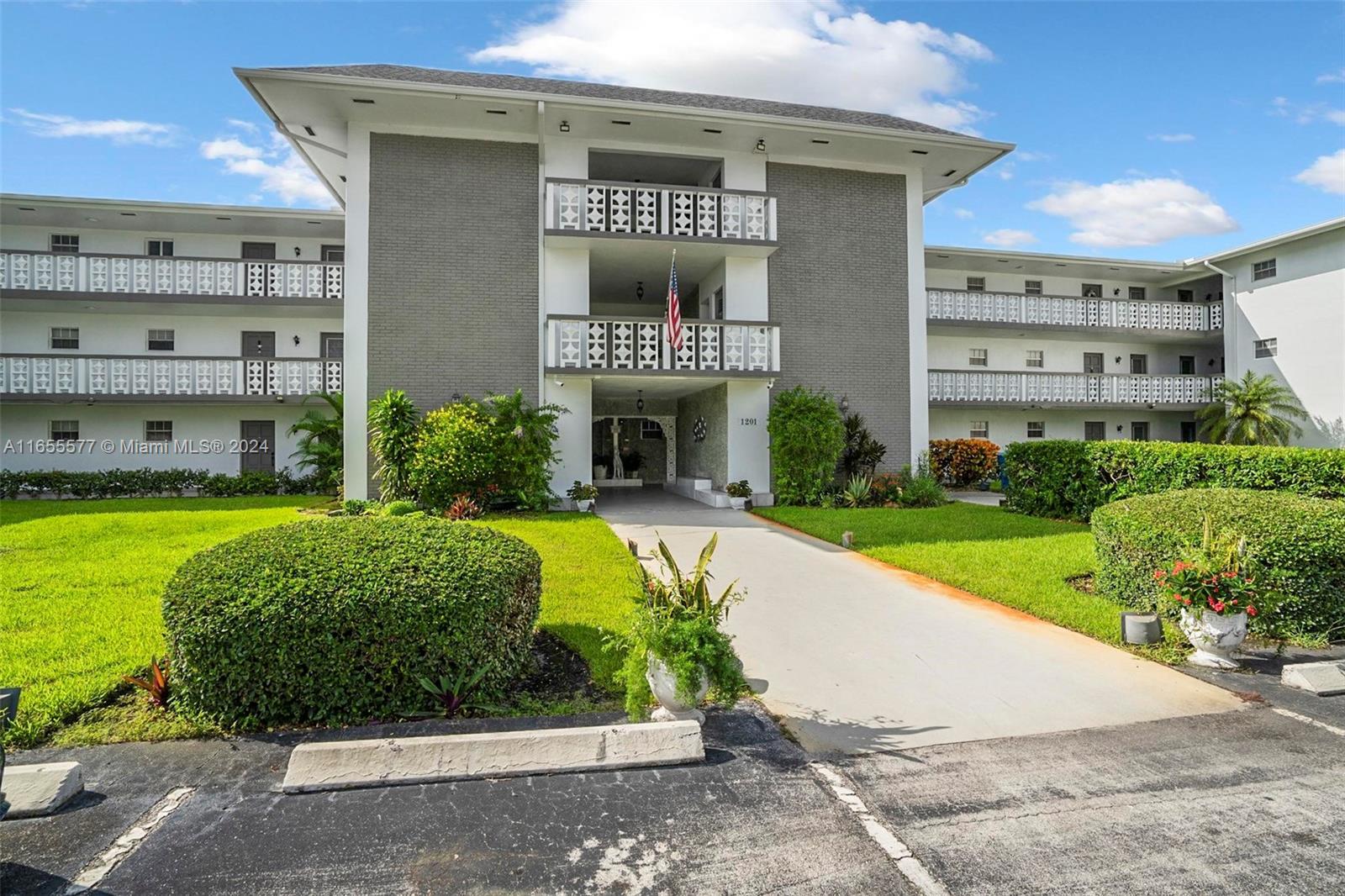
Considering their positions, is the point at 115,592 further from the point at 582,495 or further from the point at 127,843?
the point at 582,495

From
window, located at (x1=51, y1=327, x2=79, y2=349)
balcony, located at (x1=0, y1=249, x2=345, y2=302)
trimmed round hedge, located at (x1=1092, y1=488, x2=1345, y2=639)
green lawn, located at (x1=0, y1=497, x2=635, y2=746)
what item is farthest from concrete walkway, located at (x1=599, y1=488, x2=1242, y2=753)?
window, located at (x1=51, y1=327, x2=79, y2=349)

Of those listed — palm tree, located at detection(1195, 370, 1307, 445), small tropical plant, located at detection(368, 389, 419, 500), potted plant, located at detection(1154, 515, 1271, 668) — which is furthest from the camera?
palm tree, located at detection(1195, 370, 1307, 445)

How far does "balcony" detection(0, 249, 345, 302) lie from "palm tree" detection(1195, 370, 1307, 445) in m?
28.4

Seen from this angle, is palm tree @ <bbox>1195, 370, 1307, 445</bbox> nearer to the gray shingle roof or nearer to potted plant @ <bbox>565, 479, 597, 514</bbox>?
the gray shingle roof

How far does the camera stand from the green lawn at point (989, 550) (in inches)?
296

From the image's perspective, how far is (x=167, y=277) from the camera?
19.6 m

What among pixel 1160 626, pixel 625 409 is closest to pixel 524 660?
pixel 1160 626

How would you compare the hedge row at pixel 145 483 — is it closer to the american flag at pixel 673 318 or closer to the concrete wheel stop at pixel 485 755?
the american flag at pixel 673 318

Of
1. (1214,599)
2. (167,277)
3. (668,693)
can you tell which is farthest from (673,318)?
(167,277)

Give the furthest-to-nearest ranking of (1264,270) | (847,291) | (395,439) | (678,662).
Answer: (1264,270)
(847,291)
(395,439)
(678,662)

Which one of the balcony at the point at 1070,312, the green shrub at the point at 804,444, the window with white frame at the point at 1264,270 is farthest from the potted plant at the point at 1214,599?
the window with white frame at the point at 1264,270

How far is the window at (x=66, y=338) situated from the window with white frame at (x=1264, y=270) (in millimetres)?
38583

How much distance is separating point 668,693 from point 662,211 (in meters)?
13.9

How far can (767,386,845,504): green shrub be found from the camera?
16031 mm
